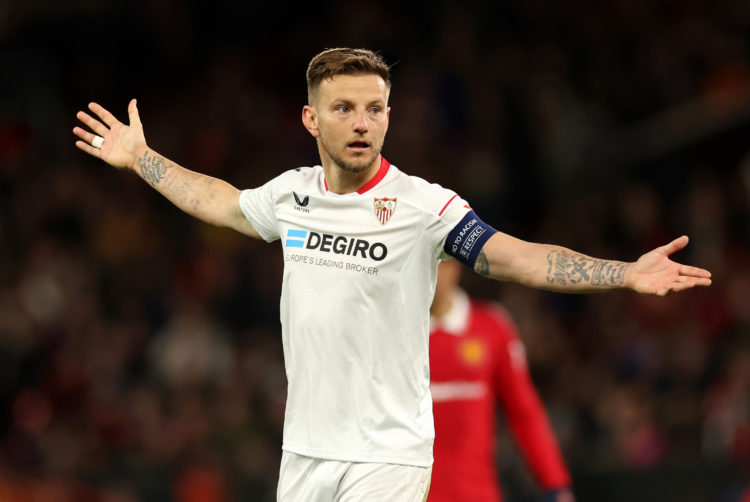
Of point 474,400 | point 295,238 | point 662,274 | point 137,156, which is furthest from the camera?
point 474,400

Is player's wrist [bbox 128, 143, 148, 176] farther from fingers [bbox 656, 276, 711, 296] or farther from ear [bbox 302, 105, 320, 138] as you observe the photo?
fingers [bbox 656, 276, 711, 296]

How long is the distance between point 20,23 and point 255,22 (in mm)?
2954

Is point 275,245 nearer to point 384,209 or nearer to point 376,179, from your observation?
point 376,179

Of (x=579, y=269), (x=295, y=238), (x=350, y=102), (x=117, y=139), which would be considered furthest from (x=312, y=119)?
(x=579, y=269)

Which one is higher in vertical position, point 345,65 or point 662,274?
point 345,65

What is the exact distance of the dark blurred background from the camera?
10.3 m

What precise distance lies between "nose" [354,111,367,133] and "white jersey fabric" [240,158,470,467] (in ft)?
0.78

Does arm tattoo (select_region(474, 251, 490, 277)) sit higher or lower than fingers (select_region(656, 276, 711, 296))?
higher

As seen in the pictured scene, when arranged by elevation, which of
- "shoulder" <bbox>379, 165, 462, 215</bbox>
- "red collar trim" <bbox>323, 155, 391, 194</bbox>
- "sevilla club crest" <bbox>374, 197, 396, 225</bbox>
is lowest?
"sevilla club crest" <bbox>374, 197, 396, 225</bbox>

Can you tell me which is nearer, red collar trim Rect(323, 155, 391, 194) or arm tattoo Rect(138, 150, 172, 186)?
red collar trim Rect(323, 155, 391, 194)

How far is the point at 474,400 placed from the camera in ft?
21.9

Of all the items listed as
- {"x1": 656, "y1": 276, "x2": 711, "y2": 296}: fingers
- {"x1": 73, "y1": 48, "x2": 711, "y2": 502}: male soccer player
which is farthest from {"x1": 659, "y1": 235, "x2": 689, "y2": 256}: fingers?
{"x1": 73, "y1": 48, "x2": 711, "y2": 502}: male soccer player

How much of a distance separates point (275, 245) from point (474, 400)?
615cm

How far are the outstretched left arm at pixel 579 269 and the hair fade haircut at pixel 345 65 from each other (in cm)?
78
